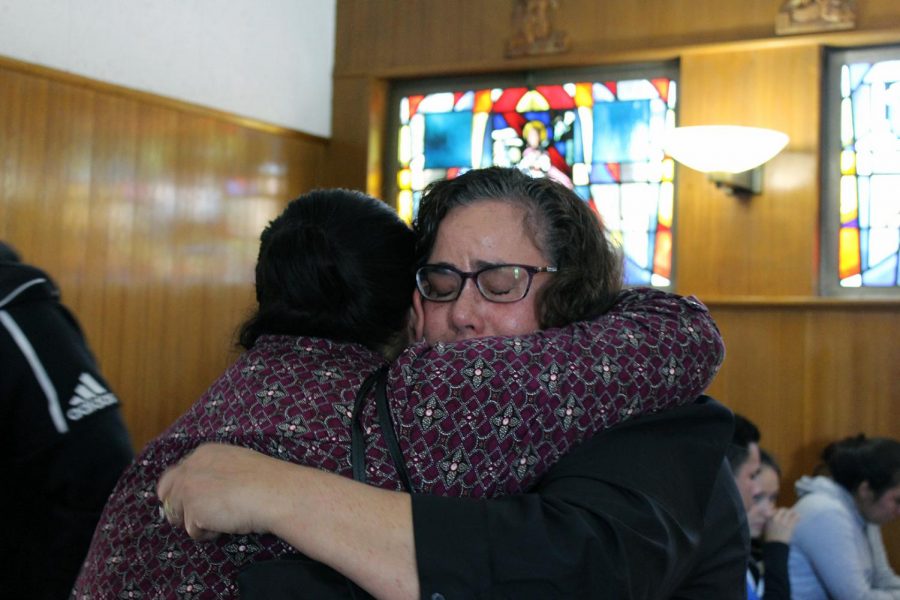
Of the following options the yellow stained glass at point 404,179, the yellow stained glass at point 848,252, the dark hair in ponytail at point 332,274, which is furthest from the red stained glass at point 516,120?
the dark hair in ponytail at point 332,274

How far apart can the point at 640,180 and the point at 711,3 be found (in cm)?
102

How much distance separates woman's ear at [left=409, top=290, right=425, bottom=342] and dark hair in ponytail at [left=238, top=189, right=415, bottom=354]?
6cm

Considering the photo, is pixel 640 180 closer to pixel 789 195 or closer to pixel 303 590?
pixel 789 195

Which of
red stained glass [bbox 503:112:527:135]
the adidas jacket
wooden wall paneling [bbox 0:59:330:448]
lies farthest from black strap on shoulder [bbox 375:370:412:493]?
red stained glass [bbox 503:112:527:135]

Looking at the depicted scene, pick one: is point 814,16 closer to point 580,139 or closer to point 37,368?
point 580,139

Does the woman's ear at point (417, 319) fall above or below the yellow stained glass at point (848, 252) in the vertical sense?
below

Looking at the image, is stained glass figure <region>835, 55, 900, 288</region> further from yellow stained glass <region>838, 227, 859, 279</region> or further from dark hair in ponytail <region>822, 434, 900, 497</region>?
dark hair in ponytail <region>822, 434, 900, 497</region>

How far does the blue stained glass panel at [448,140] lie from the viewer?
22.2 ft

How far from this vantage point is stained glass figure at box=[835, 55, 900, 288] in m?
5.69

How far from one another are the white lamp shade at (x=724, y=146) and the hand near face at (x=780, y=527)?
2200 millimetres

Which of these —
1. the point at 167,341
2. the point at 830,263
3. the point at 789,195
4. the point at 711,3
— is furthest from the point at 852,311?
the point at 167,341

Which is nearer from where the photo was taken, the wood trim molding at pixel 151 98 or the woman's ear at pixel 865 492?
the woman's ear at pixel 865 492

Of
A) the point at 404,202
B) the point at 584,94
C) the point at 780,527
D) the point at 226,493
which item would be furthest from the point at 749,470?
the point at 404,202

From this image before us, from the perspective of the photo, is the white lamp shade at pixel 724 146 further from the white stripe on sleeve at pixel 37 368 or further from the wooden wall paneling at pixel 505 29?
the white stripe on sleeve at pixel 37 368
